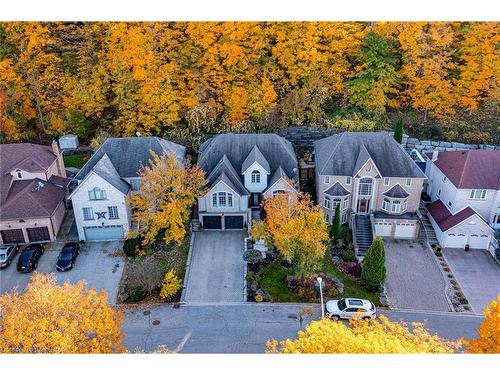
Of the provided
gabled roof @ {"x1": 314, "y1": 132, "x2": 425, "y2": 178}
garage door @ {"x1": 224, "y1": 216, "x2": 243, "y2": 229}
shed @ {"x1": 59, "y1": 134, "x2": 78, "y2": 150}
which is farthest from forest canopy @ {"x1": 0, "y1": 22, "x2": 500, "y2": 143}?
garage door @ {"x1": 224, "y1": 216, "x2": 243, "y2": 229}

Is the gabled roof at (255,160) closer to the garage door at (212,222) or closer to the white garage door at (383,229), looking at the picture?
the garage door at (212,222)

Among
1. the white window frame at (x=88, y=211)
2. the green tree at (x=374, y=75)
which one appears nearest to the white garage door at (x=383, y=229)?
the green tree at (x=374, y=75)

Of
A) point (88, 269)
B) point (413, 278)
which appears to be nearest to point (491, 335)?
point (413, 278)

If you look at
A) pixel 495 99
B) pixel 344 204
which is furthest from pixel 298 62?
pixel 495 99

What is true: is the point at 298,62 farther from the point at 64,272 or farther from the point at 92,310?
the point at 92,310

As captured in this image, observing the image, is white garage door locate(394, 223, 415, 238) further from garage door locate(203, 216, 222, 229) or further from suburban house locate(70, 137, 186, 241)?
suburban house locate(70, 137, 186, 241)
